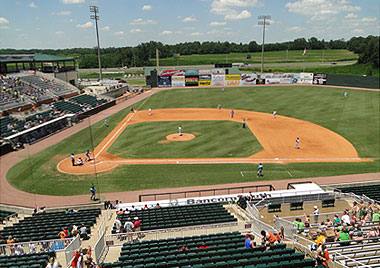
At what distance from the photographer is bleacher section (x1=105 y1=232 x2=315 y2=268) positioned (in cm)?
949

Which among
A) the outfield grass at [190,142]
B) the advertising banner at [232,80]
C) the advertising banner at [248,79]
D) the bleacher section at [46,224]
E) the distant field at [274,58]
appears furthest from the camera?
the distant field at [274,58]

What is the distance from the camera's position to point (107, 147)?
3247cm

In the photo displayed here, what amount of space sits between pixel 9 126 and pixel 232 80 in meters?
57.1

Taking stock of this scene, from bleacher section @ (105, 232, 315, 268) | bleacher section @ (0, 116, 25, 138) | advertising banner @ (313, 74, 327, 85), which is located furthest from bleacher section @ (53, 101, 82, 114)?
→ advertising banner @ (313, 74, 327, 85)

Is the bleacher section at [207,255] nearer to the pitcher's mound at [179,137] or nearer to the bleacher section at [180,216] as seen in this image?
the bleacher section at [180,216]

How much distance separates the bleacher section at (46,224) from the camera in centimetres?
1384

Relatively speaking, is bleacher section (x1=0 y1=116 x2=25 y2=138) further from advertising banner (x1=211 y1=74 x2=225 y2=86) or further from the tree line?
the tree line

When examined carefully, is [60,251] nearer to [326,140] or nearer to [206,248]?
[206,248]

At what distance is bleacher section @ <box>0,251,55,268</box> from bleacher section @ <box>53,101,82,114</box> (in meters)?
37.0

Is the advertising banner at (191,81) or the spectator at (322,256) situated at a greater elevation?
the advertising banner at (191,81)

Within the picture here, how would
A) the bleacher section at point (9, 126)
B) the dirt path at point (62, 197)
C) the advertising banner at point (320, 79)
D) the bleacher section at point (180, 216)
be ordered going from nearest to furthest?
1. the bleacher section at point (180, 216)
2. the dirt path at point (62, 197)
3. the bleacher section at point (9, 126)
4. the advertising banner at point (320, 79)

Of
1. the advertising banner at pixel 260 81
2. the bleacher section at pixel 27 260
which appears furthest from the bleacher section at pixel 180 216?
the advertising banner at pixel 260 81

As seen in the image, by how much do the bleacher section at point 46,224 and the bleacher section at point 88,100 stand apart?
37.3 m

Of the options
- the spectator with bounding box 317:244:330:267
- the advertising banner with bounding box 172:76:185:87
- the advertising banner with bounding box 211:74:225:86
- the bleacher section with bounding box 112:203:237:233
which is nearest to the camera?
the spectator with bounding box 317:244:330:267
